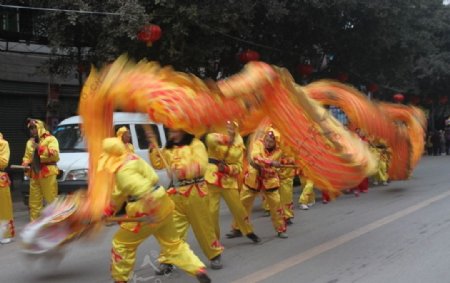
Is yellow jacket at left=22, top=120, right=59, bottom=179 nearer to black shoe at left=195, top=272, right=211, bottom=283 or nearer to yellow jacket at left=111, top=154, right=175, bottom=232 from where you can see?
yellow jacket at left=111, top=154, right=175, bottom=232

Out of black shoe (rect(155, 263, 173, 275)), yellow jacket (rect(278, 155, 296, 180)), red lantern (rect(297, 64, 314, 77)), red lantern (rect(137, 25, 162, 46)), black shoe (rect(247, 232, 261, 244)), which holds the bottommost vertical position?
black shoe (rect(247, 232, 261, 244))

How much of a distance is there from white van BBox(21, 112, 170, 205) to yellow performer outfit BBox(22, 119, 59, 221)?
2.65 ft

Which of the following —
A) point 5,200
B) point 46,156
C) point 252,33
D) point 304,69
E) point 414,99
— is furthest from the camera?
point 414,99

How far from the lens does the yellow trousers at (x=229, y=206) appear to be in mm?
6793

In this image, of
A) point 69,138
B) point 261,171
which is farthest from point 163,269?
point 69,138

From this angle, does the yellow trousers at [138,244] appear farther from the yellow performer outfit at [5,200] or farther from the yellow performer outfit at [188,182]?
the yellow performer outfit at [5,200]

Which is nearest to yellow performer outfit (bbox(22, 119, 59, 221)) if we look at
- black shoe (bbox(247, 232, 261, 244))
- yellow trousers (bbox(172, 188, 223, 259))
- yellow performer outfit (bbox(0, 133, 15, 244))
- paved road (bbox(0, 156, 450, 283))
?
yellow performer outfit (bbox(0, 133, 15, 244))

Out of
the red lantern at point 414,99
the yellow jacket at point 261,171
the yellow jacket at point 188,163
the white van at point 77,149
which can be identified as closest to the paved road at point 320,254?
the yellow jacket at point 261,171

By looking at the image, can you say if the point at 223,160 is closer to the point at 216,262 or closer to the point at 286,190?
the point at 216,262

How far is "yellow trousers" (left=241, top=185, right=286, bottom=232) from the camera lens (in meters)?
7.79

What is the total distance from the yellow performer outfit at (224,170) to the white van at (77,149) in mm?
2646

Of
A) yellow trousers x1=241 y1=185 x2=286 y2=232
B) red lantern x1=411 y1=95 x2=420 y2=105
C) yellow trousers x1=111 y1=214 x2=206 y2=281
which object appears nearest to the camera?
yellow trousers x1=111 y1=214 x2=206 y2=281

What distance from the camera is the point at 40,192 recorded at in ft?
28.8

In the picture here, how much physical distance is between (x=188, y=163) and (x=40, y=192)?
390 centimetres
